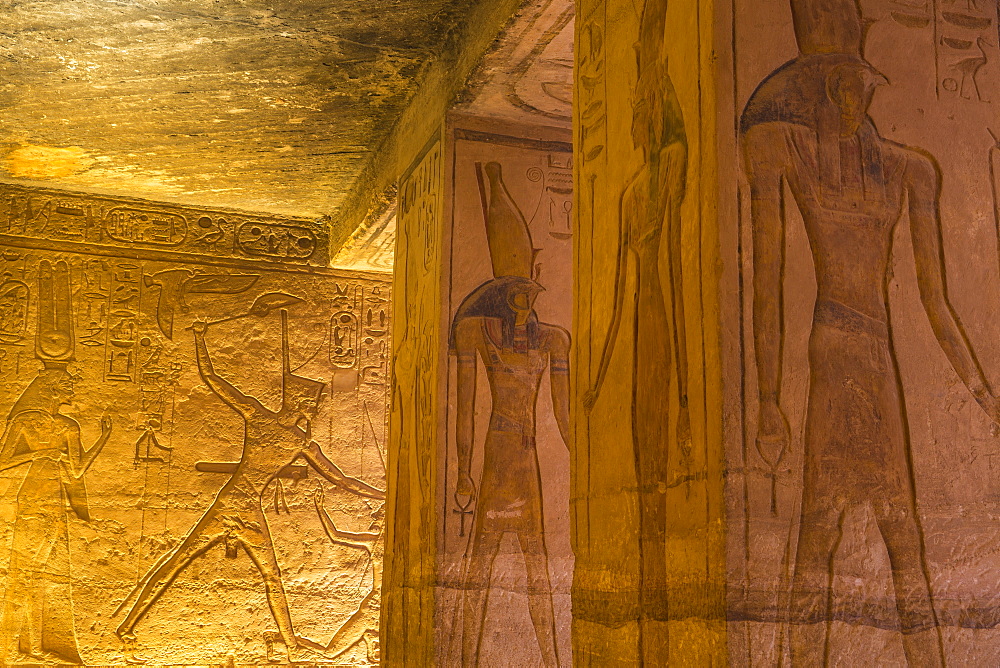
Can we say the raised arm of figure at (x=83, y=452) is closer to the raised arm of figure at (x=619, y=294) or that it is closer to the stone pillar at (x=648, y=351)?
the stone pillar at (x=648, y=351)

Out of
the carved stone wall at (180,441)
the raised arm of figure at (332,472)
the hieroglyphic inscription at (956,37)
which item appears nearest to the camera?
the hieroglyphic inscription at (956,37)

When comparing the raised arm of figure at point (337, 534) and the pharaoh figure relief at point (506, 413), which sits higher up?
the pharaoh figure relief at point (506, 413)

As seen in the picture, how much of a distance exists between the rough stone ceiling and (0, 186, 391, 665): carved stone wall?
1.68 ft

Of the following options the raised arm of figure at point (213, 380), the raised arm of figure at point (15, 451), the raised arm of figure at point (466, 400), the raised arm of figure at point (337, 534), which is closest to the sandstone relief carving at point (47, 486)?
the raised arm of figure at point (15, 451)

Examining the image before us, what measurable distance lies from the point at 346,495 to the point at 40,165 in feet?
10.3

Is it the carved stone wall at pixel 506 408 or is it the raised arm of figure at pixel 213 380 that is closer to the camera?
the carved stone wall at pixel 506 408

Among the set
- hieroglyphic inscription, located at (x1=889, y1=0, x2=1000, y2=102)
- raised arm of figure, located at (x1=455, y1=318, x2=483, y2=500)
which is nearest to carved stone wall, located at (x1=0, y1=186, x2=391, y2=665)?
raised arm of figure, located at (x1=455, y1=318, x2=483, y2=500)

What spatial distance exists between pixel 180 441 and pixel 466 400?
3.38 m

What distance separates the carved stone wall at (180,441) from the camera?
6926 mm

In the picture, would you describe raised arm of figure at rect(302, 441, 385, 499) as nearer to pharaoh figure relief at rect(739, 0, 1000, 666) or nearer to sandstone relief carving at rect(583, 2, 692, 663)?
sandstone relief carving at rect(583, 2, 692, 663)

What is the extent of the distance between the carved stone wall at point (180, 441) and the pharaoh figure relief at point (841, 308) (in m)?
5.70

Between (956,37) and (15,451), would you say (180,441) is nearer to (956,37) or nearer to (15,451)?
(15,451)

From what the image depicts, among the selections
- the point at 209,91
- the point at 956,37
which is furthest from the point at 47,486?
the point at 956,37

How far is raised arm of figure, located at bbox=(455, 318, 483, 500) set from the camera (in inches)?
182
